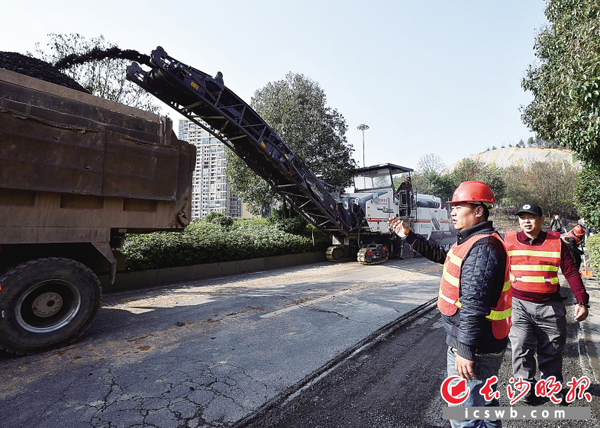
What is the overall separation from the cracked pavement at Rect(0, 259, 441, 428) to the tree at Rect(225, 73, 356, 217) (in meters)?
10.8

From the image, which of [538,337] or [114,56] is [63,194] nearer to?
[114,56]

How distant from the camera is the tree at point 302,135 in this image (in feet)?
55.1

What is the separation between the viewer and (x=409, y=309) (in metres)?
5.73

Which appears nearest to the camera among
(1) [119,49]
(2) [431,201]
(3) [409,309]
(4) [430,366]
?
(4) [430,366]

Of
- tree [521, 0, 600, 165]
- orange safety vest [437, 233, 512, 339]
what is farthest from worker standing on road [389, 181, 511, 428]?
tree [521, 0, 600, 165]

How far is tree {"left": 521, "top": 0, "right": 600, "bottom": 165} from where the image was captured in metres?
5.18

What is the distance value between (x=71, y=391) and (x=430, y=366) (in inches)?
139

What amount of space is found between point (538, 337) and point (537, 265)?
68 cm

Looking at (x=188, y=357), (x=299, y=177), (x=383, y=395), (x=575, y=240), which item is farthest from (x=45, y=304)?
(x=299, y=177)

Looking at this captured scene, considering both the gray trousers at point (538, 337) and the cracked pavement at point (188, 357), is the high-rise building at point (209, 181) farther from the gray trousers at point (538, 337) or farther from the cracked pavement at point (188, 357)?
the gray trousers at point (538, 337)

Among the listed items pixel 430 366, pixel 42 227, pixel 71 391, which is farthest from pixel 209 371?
pixel 42 227

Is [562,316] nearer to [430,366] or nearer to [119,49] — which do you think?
[430,366]

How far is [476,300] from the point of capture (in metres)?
1.85

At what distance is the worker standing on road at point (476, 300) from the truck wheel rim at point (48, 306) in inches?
166
